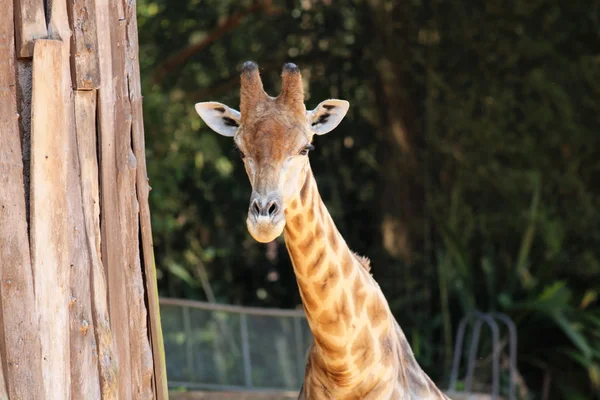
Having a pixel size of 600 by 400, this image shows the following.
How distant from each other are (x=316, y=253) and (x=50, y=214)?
46.0 inches

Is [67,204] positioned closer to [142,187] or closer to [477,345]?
[142,187]

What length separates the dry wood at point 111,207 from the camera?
352cm

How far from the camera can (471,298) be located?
376 inches

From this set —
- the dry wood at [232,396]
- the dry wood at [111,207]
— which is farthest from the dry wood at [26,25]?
the dry wood at [232,396]

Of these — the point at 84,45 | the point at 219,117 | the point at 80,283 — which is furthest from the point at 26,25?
the point at 219,117

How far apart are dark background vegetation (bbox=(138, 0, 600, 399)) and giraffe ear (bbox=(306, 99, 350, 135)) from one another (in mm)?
5294

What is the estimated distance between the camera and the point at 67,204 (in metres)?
3.38

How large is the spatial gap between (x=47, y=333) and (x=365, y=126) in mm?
7453

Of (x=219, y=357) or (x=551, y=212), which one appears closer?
(x=219, y=357)

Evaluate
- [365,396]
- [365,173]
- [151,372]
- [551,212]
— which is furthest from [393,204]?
[151,372]

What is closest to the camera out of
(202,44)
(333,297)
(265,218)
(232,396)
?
(265,218)

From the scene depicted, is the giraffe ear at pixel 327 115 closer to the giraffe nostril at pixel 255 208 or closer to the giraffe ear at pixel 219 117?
the giraffe ear at pixel 219 117

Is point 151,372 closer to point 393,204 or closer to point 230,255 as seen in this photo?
point 393,204

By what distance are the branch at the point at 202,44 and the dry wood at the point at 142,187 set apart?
5.76m
